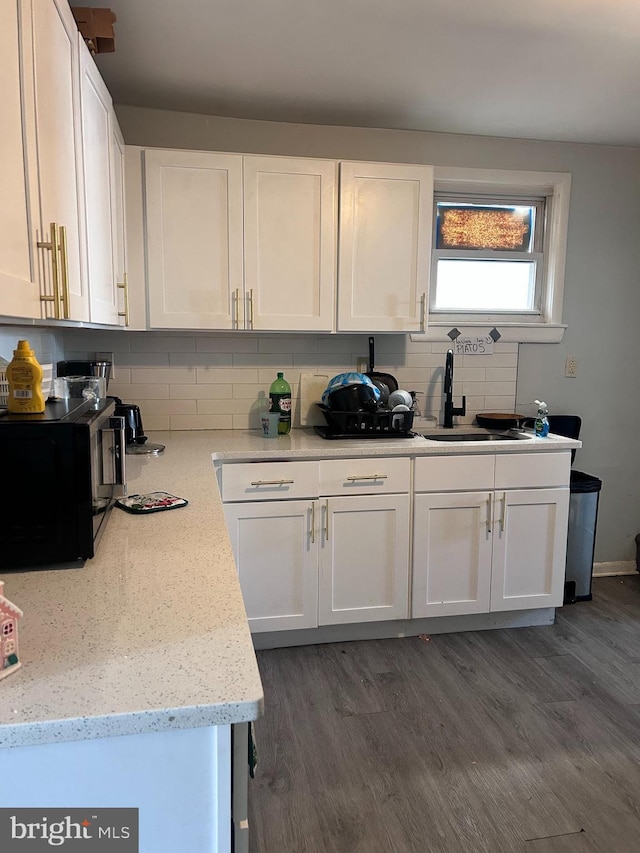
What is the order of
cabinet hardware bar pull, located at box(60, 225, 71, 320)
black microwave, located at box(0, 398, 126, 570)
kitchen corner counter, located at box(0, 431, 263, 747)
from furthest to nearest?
cabinet hardware bar pull, located at box(60, 225, 71, 320), black microwave, located at box(0, 398, 126, 570), kitchen corner counter, located at box(0, 431, 263, 747)

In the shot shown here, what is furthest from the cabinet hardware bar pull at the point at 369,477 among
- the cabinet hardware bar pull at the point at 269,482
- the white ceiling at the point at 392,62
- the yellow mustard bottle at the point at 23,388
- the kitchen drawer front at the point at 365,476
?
the white ceiling at the point at 392,62

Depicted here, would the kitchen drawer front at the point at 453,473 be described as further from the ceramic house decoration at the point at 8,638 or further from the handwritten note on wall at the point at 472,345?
the ceramic house decoration at the point at 8,638

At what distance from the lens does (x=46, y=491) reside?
49.2 inches

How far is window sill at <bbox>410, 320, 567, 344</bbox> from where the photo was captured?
3.24 m

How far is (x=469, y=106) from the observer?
109 inches

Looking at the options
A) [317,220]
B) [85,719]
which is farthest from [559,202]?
[85,719]

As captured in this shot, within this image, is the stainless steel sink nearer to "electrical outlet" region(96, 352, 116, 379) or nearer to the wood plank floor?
the wood plank floor

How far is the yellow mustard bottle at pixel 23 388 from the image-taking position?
1.35m

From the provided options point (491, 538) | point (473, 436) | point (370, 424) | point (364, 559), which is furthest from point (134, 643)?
point (473, 436)

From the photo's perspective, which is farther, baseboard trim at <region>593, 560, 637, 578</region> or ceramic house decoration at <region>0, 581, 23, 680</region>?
baseboard trim at <region>593, 560, 637, 578</region>

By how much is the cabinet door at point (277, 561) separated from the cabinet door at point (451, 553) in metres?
0.48

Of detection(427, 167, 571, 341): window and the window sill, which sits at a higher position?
detection(427, 167, 571, 341): window

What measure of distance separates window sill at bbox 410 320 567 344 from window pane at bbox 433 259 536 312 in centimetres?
13

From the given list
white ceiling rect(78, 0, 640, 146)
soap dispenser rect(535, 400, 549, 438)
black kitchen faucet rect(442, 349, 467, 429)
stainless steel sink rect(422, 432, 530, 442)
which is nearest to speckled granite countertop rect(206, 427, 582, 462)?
soap dispenser rect(535, 400, 549, 438)
